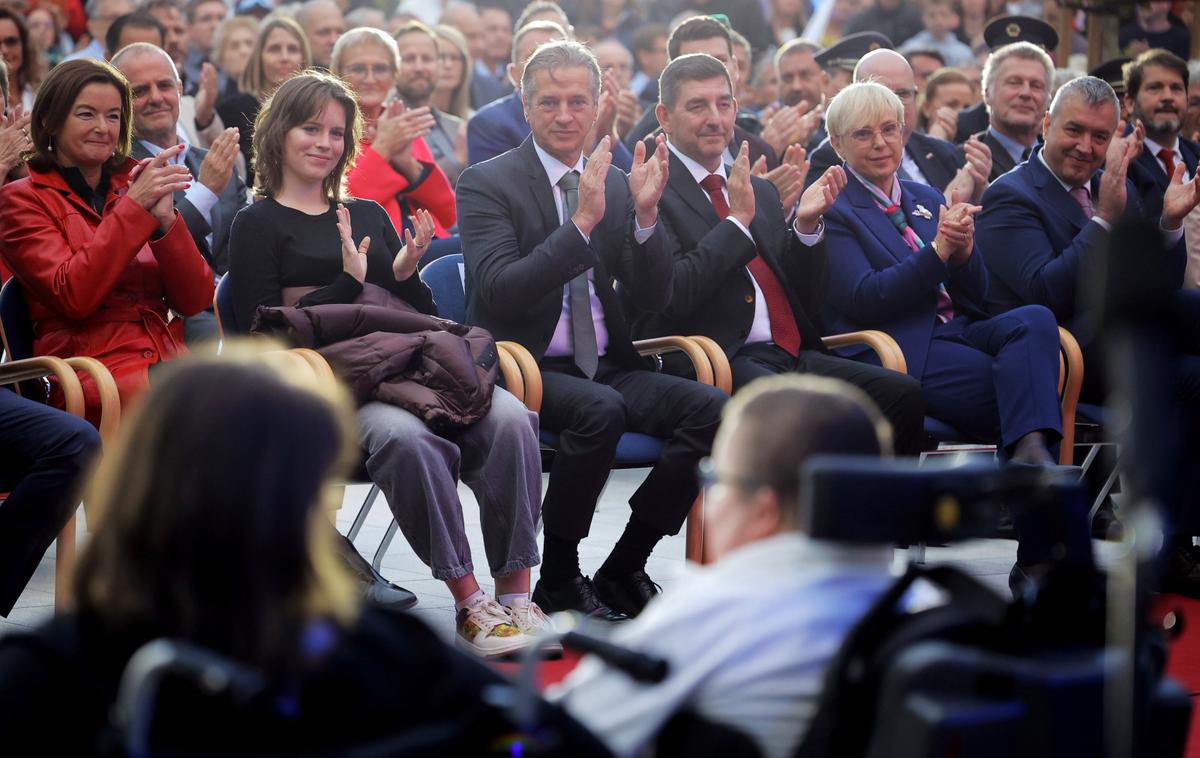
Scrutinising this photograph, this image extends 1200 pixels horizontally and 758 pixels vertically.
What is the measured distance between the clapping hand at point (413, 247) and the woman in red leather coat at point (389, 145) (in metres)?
1.34

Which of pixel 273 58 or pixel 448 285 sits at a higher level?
pixel 273 58

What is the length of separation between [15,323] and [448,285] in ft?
4.85


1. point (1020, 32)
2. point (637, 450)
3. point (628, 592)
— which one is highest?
point (1020, 32)

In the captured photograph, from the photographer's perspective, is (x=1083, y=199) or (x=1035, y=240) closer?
(x=1035, y=240)

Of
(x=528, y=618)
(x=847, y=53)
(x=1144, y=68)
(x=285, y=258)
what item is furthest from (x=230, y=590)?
(x=847, y=53)

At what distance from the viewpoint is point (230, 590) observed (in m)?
1.56

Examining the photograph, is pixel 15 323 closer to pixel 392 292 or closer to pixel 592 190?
pixel 392 292

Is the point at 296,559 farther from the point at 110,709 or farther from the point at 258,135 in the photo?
the point at 258,135

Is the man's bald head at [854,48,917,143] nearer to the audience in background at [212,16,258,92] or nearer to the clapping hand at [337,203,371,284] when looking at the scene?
the clapping hand at [337,203,371,284]

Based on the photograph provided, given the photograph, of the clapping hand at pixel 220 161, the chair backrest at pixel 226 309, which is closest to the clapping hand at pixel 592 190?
the chair backrest at pixel 226 309

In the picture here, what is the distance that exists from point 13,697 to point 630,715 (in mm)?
722

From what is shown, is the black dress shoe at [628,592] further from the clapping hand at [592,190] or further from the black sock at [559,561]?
the clapping hand at [592,190]

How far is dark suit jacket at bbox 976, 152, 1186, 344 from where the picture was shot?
19.3 feet

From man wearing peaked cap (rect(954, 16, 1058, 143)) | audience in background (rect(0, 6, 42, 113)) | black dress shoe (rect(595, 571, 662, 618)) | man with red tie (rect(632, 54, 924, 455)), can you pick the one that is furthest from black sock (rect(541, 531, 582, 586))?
man wearing peaked cap (rect(954, 16, 1058, 143))
